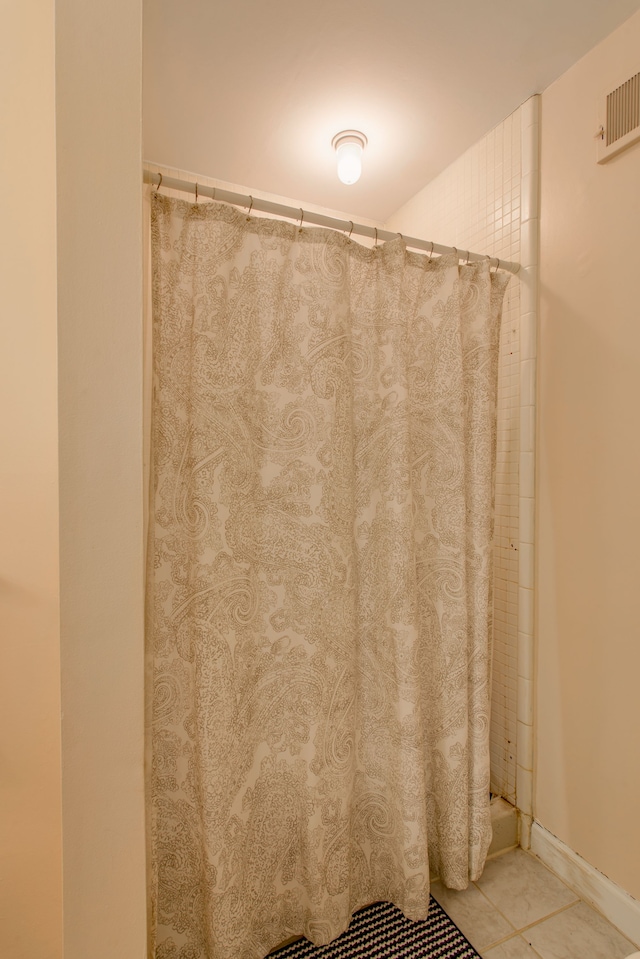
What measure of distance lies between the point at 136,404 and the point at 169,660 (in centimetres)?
63

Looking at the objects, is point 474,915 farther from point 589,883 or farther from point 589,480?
point 589,480

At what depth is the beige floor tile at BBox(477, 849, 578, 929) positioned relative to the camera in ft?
4.12

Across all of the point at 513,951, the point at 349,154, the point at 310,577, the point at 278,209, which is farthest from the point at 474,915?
the point at 349,154

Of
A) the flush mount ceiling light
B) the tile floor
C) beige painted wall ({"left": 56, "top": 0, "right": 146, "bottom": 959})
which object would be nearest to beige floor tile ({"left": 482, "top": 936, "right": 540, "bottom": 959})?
the tile floor

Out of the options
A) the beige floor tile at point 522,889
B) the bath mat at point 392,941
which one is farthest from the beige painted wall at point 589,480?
the bath mat at point 392,941

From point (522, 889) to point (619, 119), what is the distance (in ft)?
6.89

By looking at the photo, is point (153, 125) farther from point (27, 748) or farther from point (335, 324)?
point (27, 748)

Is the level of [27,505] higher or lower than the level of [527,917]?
higher

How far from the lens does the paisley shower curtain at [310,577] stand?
3.39 feet

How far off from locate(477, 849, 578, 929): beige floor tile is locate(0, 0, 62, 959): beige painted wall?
1.15m

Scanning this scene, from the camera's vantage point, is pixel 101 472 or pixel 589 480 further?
pixel 589 480

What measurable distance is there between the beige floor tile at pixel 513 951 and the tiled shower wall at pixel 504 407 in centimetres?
37

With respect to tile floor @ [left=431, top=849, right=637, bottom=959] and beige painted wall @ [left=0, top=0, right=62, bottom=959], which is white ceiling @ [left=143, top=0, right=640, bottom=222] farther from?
tile floor @ [left=431, top=849, right=637, bottom=959]

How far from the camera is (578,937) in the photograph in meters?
1.18
